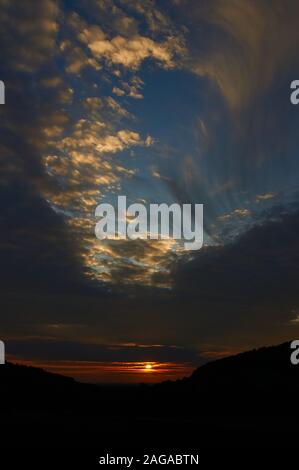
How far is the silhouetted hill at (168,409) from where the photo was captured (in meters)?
31.6

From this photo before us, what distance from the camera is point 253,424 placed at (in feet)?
136

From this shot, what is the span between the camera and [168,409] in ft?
170

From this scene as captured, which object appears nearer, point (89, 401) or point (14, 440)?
point (14, 440)

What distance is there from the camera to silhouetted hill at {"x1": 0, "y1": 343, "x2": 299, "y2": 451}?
31562 millimetres

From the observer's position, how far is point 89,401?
57125 millimetres

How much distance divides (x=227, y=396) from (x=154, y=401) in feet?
28.5

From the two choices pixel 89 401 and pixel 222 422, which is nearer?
pixel 222 422
